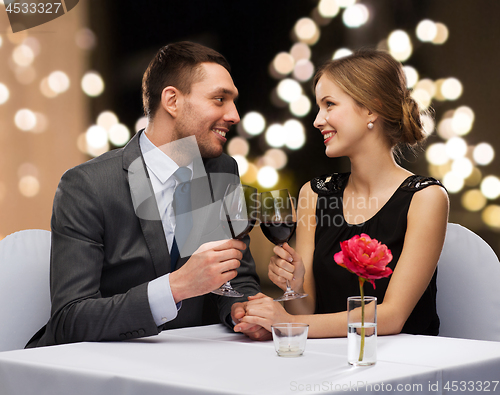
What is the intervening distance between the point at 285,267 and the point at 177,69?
0.90 metres

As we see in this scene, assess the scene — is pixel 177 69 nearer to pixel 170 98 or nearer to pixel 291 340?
pixel 170 98

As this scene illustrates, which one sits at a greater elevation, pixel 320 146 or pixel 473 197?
pixel 320 146

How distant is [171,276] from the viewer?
1.11 m

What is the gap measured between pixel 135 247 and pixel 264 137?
5.32 feet

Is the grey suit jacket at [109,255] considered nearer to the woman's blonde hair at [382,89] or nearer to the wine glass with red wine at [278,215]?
the wine glass with red wine at [278,215]

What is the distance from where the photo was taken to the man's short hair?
1.75 meters

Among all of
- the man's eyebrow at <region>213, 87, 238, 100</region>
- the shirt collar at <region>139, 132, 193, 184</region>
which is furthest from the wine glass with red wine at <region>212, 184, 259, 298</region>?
the man's eyebrow at <region>213, 87, 238, 100</region>

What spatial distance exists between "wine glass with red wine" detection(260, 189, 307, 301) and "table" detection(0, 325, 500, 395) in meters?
0.25

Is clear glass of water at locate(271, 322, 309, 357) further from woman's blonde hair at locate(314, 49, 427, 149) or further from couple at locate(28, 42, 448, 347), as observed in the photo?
woman's blonde hair at locate(314, 49, 427, 149)

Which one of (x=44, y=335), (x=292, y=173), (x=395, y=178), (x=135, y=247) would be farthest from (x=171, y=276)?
(x=292, y=173)

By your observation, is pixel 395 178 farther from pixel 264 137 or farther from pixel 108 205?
pixel 264 137

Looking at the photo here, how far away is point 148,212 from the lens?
138 cm

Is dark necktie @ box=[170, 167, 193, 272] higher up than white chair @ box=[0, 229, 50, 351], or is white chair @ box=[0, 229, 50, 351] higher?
dark necktie @ box=[170, 167, 193, 272]

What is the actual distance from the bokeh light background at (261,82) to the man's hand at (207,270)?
4.96ft
